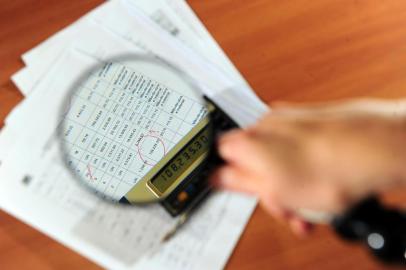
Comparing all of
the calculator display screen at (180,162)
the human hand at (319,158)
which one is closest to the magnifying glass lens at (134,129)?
the calculator display screen at (180,162)

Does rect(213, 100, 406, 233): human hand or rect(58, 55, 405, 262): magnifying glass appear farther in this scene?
rect(58, 55, 405, 262): magnifying glass

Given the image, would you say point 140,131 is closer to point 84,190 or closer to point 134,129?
point 134,129

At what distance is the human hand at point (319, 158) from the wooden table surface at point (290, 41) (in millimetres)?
184

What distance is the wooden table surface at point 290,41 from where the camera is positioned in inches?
29.1

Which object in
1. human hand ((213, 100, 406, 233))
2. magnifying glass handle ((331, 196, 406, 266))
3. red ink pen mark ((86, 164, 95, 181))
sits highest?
red ink pen mark ((86, 164, 95, 181))

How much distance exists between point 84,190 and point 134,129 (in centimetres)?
12

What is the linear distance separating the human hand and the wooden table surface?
0.18 meters

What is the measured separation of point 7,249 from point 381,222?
0.52 meters

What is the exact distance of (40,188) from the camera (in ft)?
2.28

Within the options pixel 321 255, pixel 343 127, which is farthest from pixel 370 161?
pixel 321 255

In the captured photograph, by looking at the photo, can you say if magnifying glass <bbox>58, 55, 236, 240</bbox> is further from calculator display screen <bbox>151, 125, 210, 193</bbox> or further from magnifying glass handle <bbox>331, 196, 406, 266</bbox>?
magnifying glass handle <bbox>331, 196, 406, 266</bbox>

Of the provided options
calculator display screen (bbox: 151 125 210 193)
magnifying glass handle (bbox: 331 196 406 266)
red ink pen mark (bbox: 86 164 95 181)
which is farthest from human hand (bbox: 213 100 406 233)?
red ink pen mark (bbox: 86 164 95 181)

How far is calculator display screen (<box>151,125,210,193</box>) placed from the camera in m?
0.69

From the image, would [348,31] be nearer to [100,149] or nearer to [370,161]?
[370,161]
